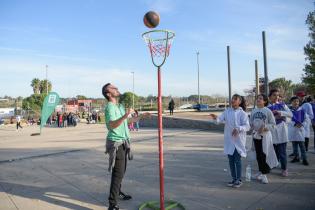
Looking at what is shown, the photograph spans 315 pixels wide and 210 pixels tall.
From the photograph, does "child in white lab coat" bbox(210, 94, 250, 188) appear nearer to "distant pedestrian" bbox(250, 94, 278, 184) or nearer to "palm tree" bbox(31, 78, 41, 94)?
"distant pedestrian" bbox(250, 94, 278, 184)

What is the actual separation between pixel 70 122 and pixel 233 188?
28.0 meters

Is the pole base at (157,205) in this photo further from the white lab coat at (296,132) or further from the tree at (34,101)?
the tree at (34,101)

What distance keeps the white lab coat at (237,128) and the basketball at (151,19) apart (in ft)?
7.89

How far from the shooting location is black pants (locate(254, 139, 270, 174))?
6.28 m

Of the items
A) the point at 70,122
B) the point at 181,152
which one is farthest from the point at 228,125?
the point at 70,122

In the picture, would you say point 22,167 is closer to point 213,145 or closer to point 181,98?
point 213,145

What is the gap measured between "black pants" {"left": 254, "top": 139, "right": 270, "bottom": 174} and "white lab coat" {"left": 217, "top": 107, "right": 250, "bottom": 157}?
2.05 feet

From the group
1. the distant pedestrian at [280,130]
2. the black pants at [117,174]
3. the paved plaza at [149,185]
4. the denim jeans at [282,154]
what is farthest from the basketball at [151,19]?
the denim jeans at [282,154]

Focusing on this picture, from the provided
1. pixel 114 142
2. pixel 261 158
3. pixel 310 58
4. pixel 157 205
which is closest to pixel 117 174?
pixel 114 142

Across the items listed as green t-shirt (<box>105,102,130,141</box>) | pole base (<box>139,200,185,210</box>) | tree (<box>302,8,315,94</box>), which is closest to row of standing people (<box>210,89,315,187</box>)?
pole base (<box>139,200,185,210</box>)

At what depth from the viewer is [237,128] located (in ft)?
19.3

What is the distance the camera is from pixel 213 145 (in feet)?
38.8

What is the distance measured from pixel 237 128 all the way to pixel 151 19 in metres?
2.61

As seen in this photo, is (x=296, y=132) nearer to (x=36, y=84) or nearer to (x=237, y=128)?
(x=237, y=128)
